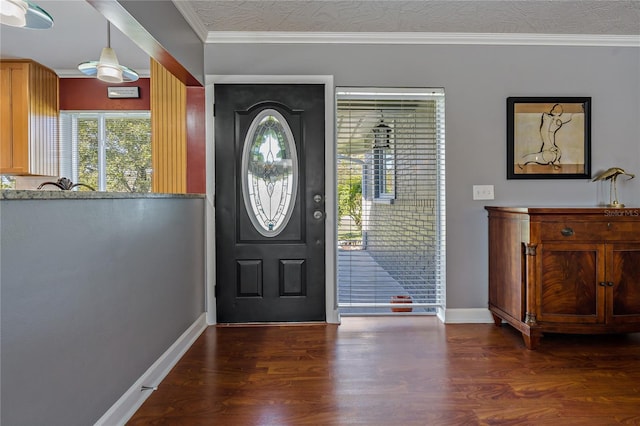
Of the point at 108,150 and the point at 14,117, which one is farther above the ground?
the point at 14,117

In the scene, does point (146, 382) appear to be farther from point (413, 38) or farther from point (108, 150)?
point (108, 150)

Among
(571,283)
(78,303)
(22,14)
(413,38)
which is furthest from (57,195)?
(571,283)

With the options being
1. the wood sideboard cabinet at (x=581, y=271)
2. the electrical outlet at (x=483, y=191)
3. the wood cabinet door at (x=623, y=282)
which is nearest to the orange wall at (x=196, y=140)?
the electrical outlet at (x=483, y=191)

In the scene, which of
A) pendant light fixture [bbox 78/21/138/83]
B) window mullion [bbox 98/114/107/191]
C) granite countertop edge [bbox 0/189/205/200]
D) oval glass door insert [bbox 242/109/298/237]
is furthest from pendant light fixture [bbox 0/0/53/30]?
window mullion [bbox 98/114/107/191]

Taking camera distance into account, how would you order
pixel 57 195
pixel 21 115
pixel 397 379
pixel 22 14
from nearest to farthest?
pixel 57 195 < pixel 22 14 < pixel 397 379 < pixel 21 115

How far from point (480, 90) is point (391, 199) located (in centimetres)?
115

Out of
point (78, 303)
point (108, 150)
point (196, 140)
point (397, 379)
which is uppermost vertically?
point (108, 150)

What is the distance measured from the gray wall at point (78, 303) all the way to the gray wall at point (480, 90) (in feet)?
5.46

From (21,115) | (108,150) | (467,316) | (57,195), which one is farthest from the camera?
(108,150)

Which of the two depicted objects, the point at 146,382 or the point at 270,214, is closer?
the point at 146,382

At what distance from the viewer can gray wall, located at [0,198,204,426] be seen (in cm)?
110

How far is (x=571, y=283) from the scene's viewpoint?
2.46 metres

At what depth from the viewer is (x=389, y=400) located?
1860 millimetres

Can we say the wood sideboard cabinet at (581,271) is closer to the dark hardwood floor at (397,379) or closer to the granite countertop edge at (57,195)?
the dark hardwood floor at (397,379)
